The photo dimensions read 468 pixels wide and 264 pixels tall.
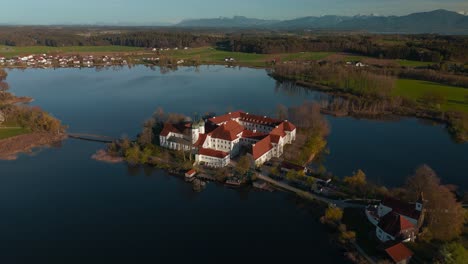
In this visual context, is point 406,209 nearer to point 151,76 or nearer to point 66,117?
point 66,117

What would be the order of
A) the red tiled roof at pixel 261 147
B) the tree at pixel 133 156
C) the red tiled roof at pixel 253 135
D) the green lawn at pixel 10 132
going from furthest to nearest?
the green lawn at pixel 10 132 → the red tiled roof at pixel 253 135 → the tree at pixel 133 156 → the red tiled roof at pixel 261 147

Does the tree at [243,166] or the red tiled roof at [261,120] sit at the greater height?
the red tiled roof at [261,120]

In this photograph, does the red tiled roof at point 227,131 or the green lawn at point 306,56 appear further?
the green lawn at point 306,56

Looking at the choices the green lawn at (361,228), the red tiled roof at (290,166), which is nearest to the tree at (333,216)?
the green lawn at (361,228)

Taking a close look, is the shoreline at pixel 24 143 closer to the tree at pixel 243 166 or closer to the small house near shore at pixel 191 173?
the small house near shore at pixel 191 173

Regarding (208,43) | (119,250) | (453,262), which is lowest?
(119,250)

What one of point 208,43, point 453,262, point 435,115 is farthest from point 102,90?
point 208,43

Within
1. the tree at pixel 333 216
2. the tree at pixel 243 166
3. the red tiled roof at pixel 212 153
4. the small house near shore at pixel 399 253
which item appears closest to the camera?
the small house near shore at pixel 399 253
